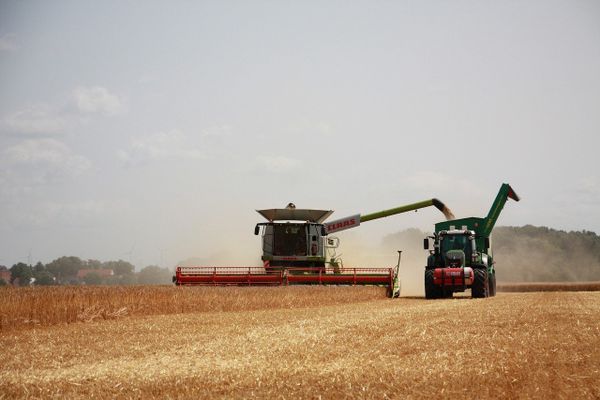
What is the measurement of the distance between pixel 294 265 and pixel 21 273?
8193 centimetres

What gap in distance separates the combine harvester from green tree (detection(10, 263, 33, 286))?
76.1 m

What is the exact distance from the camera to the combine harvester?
2689 cm

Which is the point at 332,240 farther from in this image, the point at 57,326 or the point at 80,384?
the point at 80,384

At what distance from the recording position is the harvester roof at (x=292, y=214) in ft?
96.6

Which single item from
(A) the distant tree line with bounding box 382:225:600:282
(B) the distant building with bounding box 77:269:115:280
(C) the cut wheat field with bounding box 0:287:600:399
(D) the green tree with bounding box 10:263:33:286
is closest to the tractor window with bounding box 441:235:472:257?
(C) the cut wheat field with bounding box 0:287:600:399

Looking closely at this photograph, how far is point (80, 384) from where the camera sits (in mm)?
9227

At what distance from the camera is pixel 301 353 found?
1112 centimetres

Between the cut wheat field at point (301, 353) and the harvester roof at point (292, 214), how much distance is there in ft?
34.2

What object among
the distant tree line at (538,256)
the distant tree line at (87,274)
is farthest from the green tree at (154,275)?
the distant tree line at (538,256)

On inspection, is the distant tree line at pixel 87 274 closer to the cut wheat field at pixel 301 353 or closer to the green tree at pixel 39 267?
the green tree at pixel 39 267

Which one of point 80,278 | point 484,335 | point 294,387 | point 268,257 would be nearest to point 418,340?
point 484,335

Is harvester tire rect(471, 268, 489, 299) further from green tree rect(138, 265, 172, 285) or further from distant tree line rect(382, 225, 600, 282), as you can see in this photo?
green tree rect(138, 265, 172, 285)

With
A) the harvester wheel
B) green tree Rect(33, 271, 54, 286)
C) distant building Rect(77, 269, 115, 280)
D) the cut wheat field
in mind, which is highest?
distant building Rect(77, 269, 115, 280)

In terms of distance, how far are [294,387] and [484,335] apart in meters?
5.08
